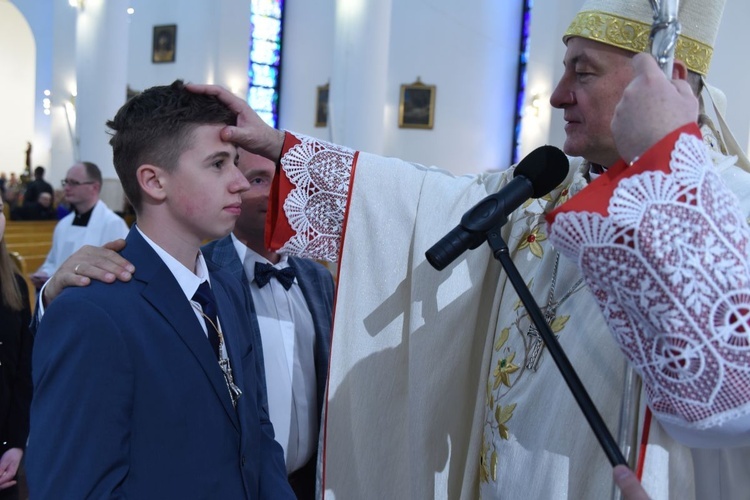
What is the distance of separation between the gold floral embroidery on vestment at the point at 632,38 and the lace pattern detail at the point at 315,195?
71 cm

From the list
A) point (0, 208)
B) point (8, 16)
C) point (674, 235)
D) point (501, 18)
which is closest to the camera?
point (674, 235)

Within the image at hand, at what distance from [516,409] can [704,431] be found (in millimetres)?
666

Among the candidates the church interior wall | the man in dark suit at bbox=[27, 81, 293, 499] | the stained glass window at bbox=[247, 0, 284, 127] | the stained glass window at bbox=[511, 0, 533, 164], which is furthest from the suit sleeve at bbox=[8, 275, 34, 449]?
the stained glass window at bbox=[247, 0, 284, 127]

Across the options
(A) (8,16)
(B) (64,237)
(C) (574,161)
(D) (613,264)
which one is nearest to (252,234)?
(C) (574,161)

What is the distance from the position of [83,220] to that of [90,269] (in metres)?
5.03

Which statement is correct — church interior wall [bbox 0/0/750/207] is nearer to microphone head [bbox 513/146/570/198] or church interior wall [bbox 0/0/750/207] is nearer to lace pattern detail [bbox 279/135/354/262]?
lace pattern detail [bbox 279/135/354/262]

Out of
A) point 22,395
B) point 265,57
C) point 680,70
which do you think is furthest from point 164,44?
point 680,70

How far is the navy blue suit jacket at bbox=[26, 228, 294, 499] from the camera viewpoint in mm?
1504

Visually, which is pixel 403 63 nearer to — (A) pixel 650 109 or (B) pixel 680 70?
(B) pixel 680 70

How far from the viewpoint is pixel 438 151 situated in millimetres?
17391

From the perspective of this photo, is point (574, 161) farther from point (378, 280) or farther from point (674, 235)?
point (674, 235)

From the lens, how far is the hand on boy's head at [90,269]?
1.65 metres

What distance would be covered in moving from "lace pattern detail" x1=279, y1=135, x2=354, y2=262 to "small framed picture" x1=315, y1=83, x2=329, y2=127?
51.6 ft

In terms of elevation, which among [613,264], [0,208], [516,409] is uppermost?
[613,264]
